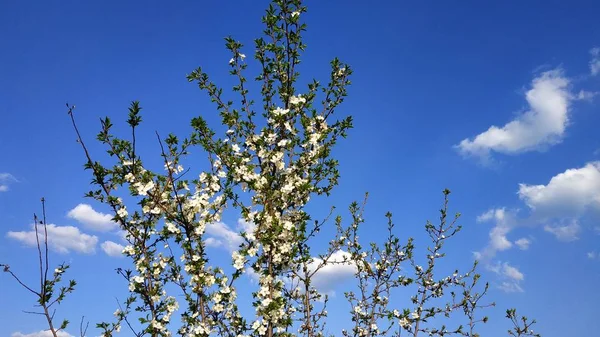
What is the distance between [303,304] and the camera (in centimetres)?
820

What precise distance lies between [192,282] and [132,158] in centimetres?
198

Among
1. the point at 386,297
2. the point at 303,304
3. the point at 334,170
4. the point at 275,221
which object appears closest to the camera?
the point at 275,221

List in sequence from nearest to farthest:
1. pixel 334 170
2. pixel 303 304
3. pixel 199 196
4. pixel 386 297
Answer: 1. pixel 199 196
2. pixel 334 170
3. pixel 303 304
4. pixel 386 297

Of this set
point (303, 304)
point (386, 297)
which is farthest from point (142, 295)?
point (386, 297)

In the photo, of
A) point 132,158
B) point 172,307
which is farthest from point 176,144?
point 172,307

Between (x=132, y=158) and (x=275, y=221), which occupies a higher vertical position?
(x=132, y=158)

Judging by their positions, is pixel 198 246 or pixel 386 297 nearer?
pixel 198 246

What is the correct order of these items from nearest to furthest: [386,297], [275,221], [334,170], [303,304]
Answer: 1. [275,221]
2. [334,170]
3. [303,304]
4. [386,297]

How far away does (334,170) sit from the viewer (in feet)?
23.8

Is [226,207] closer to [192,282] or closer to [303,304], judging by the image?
[192,282]

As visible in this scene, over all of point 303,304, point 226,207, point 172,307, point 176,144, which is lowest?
point 172,307

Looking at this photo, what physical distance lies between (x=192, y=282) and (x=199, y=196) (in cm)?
126

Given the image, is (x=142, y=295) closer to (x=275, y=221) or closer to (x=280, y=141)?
(x=275, y=221)

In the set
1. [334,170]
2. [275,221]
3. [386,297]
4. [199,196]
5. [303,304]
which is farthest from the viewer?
[386,297]
